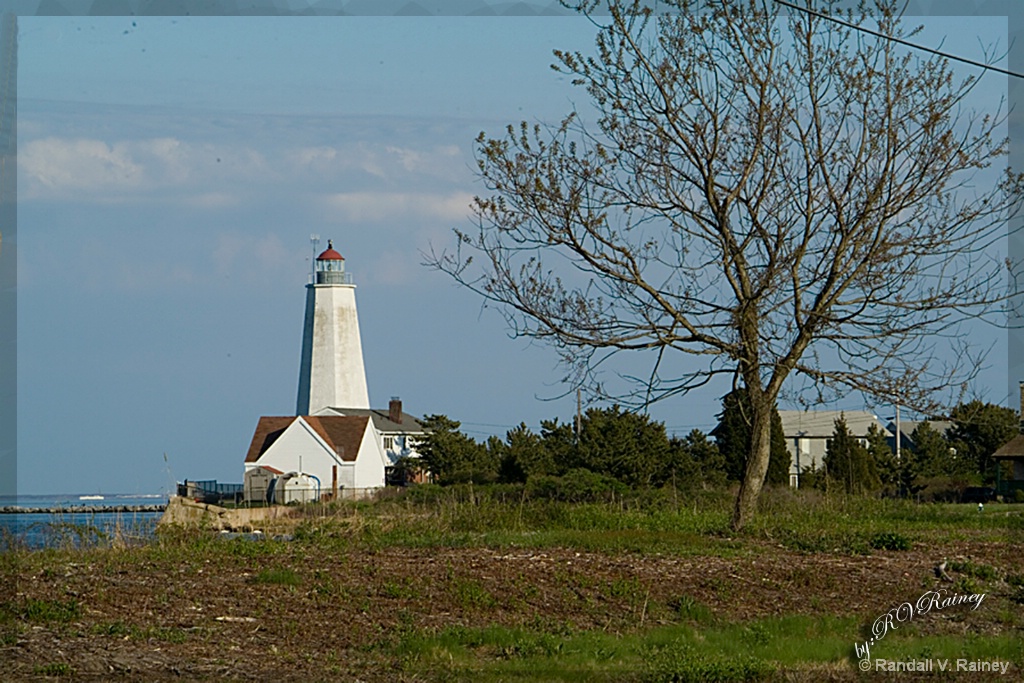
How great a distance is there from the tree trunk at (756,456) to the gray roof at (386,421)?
44274 mm

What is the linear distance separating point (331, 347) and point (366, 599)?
51086 mm

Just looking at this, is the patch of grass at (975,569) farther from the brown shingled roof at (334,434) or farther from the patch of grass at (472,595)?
the brown shingled roof at (334,434)

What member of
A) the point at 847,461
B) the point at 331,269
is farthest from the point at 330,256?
the point at 847,461

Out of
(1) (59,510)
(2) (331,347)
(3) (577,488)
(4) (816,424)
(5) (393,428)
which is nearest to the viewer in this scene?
(1) (59,510)

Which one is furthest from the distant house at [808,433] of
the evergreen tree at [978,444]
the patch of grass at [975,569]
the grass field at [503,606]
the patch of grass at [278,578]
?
the patch of grass at [278,578]

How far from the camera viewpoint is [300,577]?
390 inches

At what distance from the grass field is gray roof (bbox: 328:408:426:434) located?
46824mm

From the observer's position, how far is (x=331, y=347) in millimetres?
59688

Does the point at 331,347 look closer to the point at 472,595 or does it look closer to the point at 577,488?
the point at 577,488

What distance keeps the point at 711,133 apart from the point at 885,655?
8.43 metres

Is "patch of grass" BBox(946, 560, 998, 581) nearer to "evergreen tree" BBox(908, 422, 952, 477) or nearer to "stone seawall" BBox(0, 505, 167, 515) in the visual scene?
"stone seawall" BBox(0, 505, 167, 515)

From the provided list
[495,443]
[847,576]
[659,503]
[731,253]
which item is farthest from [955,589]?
[495,443]

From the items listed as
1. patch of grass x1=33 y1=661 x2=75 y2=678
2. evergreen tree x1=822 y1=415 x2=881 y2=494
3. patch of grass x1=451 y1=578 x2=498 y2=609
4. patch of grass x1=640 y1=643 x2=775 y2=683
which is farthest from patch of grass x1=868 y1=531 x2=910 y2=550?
evergreen tree x1=822 y1=415 x2=881 y2=494

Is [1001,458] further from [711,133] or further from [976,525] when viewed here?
[711,133]
